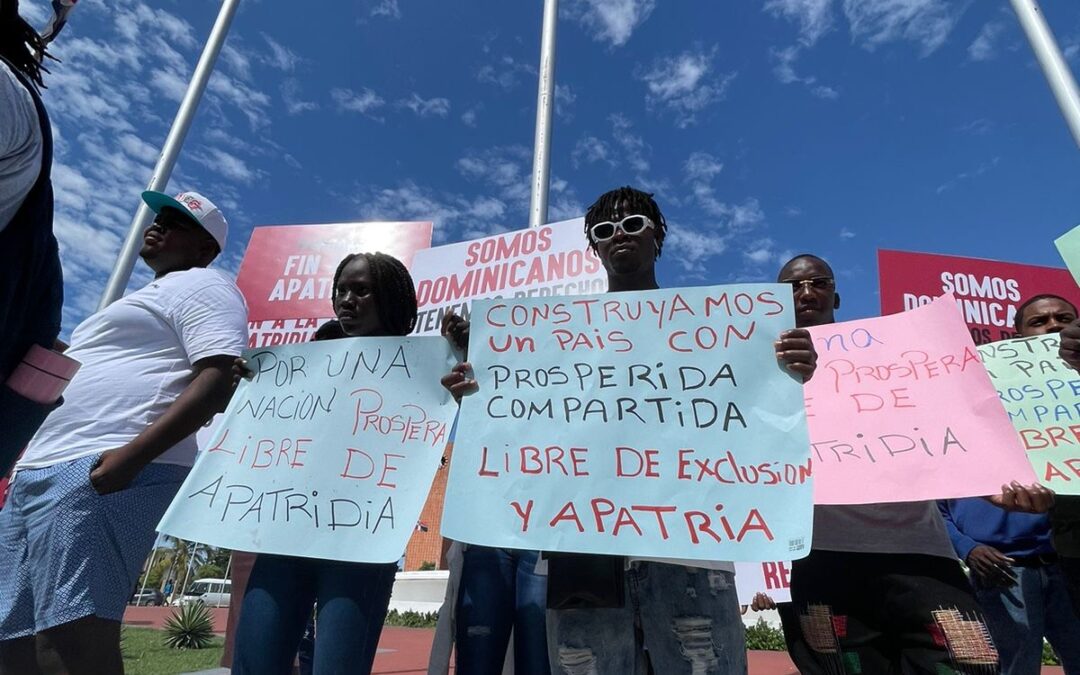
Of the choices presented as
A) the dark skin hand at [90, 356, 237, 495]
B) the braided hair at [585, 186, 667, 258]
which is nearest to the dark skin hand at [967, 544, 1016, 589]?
the braided hair at [585, 186, 667, 258]

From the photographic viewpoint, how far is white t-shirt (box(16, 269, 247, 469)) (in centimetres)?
180

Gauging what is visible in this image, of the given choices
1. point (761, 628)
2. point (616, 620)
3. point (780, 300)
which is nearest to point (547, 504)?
point (616, 620)

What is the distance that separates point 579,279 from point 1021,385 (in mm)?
2036

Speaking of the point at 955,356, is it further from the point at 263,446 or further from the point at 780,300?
the point at 263,446

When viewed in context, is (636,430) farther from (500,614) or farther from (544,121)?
(544,121)

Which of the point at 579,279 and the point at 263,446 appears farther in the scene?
the point at 579,279

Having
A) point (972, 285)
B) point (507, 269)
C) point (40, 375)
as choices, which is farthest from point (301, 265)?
point (972, 285)

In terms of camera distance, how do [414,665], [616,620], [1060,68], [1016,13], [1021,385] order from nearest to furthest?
[616,620] < [1021,385] < [1060,68] < [1016,13] < [414,665]

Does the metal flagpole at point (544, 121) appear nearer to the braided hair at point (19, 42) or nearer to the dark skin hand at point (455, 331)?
the dark skin hand at point (455, 331)

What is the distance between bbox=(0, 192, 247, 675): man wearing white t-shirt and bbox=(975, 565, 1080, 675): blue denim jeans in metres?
2.88

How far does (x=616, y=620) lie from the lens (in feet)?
5.03

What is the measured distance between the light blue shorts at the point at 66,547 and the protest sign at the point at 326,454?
119 millimetres

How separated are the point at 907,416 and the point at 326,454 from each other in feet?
5.39

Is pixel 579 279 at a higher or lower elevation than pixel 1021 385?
higher
